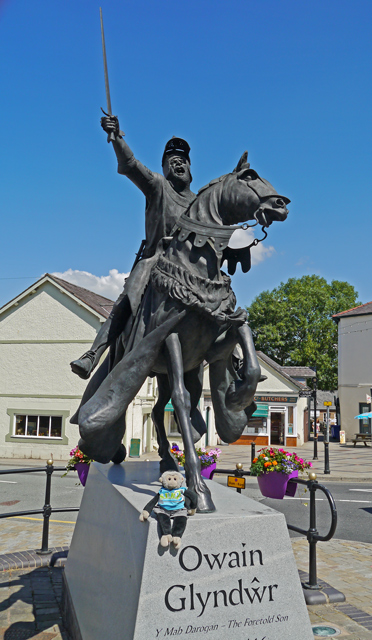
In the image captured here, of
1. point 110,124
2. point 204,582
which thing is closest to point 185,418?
point 204,582

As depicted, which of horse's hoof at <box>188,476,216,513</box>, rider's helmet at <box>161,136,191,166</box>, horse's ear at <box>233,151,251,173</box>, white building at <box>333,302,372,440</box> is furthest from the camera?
white building at <box>333,302,372,440</box>

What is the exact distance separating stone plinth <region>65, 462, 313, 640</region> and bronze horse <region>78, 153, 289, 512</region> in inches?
29.9

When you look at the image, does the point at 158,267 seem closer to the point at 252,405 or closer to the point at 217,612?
the point at 252,405

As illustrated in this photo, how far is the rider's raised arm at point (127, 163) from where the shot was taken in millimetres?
4352

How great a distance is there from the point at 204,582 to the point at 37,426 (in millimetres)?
19846

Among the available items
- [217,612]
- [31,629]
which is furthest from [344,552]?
[217,612]

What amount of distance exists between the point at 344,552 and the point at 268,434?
75.9ft

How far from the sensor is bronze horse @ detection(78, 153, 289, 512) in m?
4.34

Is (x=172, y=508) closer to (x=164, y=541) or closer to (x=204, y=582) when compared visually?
(x=164, y=541)

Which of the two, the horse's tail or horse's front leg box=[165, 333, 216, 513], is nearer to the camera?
horse's front leg box=[165, 333, 216, 513]

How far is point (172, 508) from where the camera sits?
11.0 ft

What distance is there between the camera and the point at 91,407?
4336mm

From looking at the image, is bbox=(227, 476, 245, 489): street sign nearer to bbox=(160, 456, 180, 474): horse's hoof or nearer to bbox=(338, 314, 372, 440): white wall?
bbox=(160, 456, 180, 474): horse's hoof

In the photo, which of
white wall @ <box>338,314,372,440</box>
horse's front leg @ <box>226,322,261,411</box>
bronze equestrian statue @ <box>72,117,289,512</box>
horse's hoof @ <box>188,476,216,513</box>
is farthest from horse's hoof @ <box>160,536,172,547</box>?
white wall @ <box>338,314,372,440</box>
